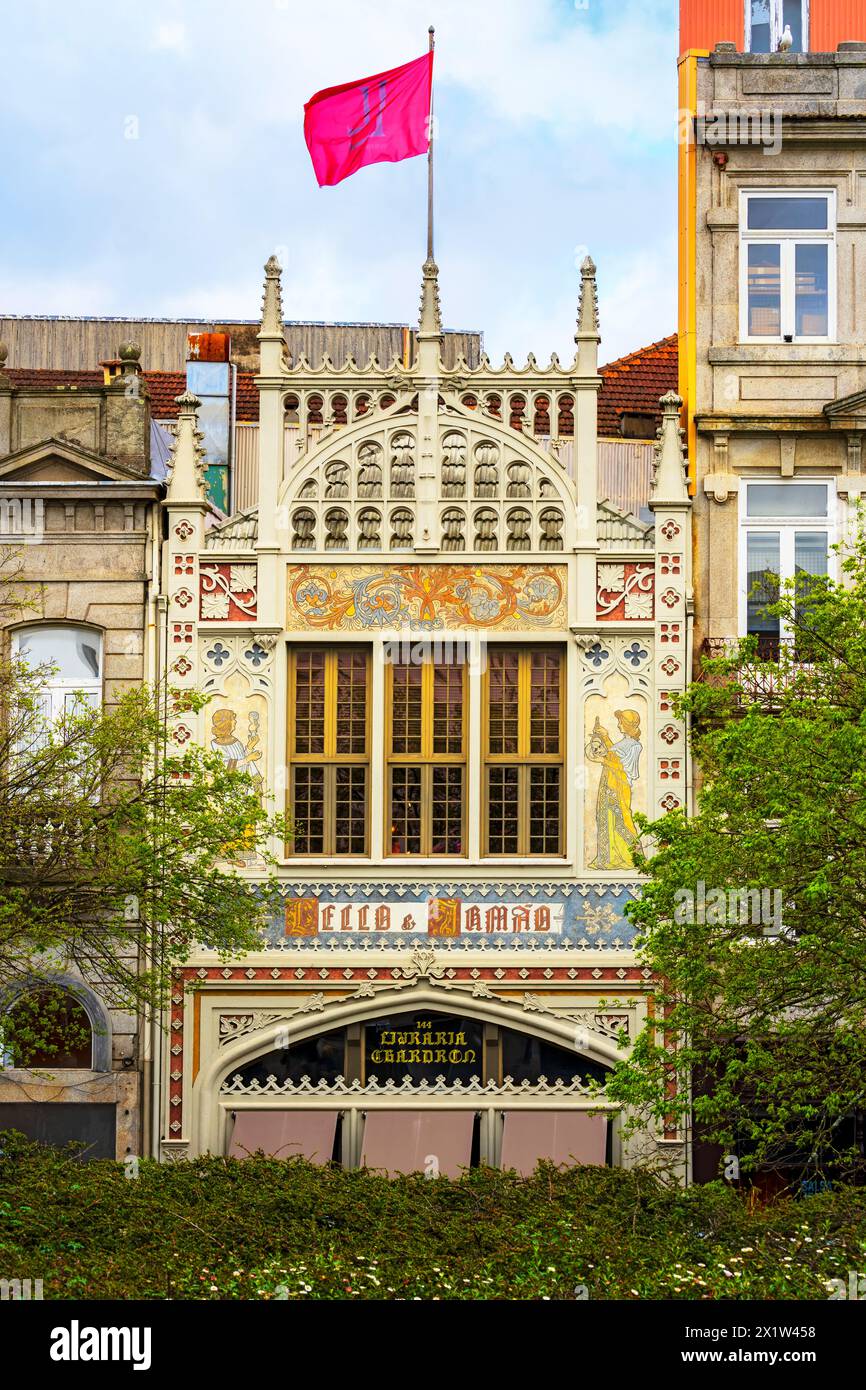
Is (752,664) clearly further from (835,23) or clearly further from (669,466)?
(835,23)

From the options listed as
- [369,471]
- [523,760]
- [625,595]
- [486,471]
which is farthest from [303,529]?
[625,595]

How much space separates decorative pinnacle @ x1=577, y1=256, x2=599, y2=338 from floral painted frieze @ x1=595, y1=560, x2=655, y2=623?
11.0ft

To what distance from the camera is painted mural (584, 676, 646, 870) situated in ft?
112

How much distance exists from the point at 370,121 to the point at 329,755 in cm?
947

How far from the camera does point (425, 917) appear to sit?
3397 cm

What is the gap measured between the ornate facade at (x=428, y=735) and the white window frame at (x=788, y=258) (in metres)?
2.46

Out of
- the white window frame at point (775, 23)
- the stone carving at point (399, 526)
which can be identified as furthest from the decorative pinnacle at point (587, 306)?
the white window frame at point (775, 23)

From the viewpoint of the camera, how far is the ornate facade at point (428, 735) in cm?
3369

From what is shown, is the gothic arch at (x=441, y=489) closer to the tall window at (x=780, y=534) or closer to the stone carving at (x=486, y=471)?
the stone carving at (x=486, y=471)

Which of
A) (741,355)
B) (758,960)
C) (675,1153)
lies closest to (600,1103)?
(675,1153)

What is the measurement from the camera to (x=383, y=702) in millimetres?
34469

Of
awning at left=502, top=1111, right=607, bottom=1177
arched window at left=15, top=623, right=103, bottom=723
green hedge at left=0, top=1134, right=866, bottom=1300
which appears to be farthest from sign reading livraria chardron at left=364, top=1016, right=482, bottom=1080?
arched window at left=15, top=623, right=103, bottom=723

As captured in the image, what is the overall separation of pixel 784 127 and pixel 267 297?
777cm

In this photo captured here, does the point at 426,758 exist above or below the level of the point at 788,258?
below
